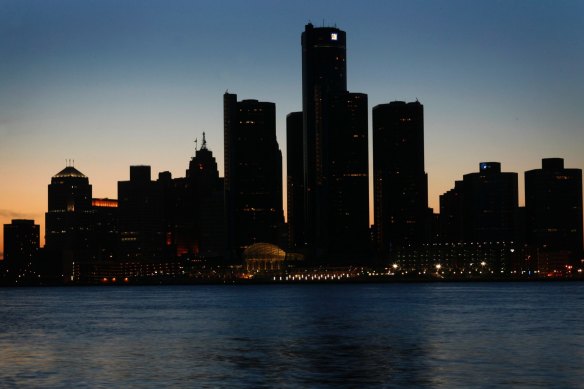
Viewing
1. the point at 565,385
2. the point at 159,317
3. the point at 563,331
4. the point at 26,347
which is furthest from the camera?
the point at 159,317

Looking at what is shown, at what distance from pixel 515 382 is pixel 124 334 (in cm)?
4741

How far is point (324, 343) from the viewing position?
79188mm

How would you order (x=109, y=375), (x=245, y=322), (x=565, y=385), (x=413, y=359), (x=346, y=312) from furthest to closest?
1. (x=346, y=312)
2. (x=245, y=322)
3. (x=413, y=359)
4. (x=109, y=375)
5. (x=565, y=385)

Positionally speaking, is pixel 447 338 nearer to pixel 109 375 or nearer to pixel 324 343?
pixel 324 343

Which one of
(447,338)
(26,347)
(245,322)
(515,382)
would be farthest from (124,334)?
(515,382)

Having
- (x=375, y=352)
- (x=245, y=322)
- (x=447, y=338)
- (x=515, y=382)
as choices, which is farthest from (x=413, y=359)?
(x=245, y=322)

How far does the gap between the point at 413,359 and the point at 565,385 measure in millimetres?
14378

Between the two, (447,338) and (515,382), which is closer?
(515,382)

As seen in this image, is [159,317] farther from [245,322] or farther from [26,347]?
[26,347]

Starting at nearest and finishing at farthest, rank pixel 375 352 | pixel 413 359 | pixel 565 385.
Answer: pixel 565 385, pixel 413 359, pixel 375 352

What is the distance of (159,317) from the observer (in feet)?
409

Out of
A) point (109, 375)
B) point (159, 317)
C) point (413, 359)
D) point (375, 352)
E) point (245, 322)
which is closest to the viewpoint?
point (109, 375)

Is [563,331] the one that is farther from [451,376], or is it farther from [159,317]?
[159,317]

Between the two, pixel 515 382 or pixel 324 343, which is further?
pixel 324 343
